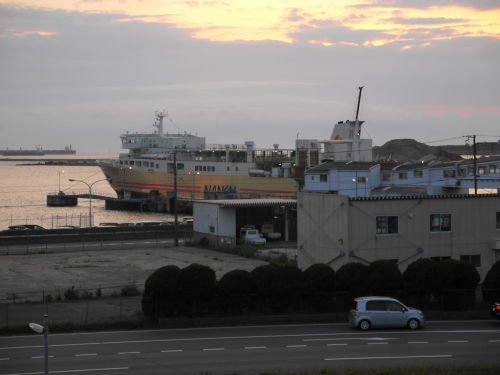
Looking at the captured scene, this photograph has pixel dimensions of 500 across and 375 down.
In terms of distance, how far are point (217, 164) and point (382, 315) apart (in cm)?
5952

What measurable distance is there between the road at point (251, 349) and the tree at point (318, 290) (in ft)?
2.65

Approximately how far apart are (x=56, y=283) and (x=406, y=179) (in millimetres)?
32301

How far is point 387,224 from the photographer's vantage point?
64.9 ft

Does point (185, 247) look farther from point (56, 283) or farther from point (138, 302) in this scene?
point (138, 302)

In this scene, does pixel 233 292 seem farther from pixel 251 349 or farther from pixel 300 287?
pixel 251 349

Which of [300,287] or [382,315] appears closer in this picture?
[382,315]

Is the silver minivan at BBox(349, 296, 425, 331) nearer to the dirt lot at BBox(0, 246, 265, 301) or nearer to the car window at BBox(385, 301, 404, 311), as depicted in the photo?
the car window at BBox(385, 301, 404, 311)

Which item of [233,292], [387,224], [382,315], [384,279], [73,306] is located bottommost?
[73,306]

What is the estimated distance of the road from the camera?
39.5ft

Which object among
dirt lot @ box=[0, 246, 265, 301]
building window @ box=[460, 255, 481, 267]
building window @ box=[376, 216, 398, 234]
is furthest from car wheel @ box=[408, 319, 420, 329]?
dirt lot @ box=[0, 246, 265, 301]

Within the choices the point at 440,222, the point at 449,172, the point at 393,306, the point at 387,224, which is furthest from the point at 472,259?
the point at 449,172

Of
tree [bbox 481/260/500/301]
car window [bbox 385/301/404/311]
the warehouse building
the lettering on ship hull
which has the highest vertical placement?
the lettering on ship hull

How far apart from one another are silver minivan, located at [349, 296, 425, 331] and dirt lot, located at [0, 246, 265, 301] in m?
8.59

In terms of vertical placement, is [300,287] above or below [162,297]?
above
